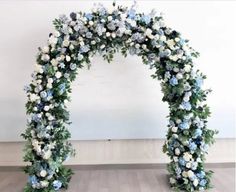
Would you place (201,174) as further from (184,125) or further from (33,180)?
(33,180)

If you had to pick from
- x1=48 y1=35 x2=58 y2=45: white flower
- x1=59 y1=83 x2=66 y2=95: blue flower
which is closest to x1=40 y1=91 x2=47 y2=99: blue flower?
x1=59 y1=83 x2=66 y2=95: blue flower

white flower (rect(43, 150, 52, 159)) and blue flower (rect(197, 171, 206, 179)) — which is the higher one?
white flower (rect(43, 150, 52, 159))

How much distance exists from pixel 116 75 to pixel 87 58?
2.31 ft

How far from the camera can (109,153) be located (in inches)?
153

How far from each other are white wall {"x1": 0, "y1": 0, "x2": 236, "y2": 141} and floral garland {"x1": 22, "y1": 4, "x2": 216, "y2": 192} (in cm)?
64

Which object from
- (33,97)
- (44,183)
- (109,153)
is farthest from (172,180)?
(33,97)

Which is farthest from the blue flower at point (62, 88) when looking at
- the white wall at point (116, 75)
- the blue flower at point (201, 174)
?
the blue flower at point (201, 174)

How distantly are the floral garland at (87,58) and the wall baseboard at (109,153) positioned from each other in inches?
27.4

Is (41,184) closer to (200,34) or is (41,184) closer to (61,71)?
(61,71)

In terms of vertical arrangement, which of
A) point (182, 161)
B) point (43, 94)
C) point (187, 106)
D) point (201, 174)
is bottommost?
point (201, 174)

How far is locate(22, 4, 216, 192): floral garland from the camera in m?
3.02

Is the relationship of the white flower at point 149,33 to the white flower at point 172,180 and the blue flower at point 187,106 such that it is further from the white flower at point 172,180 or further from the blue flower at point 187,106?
the white flower at point 172,180

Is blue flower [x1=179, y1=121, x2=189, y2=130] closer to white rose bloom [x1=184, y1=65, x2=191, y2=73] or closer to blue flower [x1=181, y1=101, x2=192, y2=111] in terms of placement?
blue flower [x1=181, y1=101, x2=192, y2=111]

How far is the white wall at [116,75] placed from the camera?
3.80m
